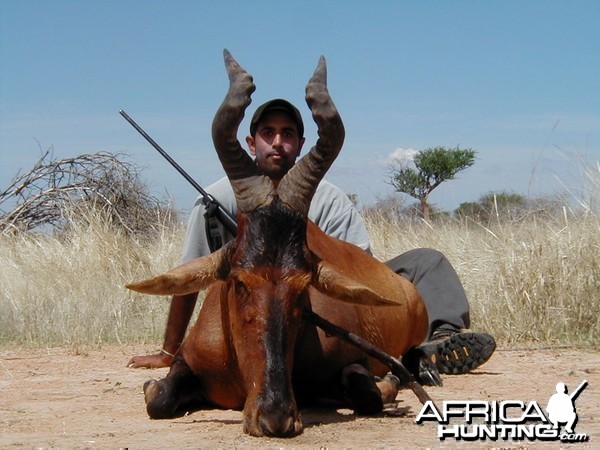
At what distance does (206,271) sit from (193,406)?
44.3 inches

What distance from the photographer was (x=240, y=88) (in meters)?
5.30

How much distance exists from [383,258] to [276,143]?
217 inches

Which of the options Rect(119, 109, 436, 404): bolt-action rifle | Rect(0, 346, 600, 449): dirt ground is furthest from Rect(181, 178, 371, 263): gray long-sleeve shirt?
Rect(0, 346, 600, 449): dirt ground

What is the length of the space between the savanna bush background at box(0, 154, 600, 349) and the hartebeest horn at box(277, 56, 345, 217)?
4413 millimetres

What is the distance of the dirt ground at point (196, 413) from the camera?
4.73 meters

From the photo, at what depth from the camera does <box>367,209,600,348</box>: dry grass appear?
9.23 m

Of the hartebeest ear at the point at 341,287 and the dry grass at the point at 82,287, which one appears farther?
the dry grass at the point at 82,287

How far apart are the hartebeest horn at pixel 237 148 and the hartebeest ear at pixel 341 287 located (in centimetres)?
51

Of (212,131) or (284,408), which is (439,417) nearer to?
(284,408)

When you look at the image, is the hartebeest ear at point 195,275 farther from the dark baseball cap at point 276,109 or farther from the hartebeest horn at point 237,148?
the dark baseball cap at point 276,109

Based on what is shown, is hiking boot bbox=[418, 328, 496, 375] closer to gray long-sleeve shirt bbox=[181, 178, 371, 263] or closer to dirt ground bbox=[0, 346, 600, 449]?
dirt ground bbox=[0, 346, 600, 449]

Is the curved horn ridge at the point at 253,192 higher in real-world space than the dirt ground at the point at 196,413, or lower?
higher

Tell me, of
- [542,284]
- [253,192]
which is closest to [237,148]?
[253,192]

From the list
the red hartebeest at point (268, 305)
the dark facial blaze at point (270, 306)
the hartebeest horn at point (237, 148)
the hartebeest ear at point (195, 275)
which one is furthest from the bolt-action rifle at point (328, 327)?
the hartebeest horn at point (237, 148)
